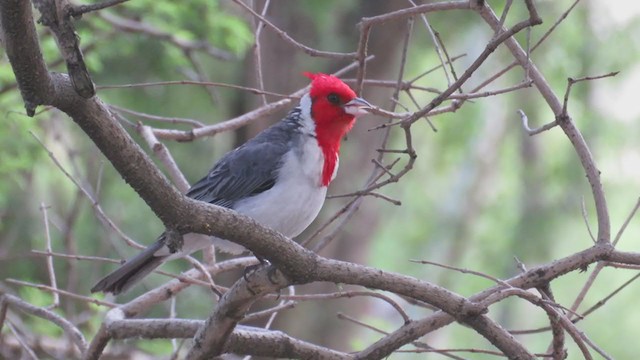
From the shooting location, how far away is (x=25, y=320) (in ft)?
22.6

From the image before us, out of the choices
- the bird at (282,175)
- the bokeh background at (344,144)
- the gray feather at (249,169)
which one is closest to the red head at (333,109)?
the bird at (282,175)

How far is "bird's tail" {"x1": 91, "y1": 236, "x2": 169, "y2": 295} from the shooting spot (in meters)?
4.02

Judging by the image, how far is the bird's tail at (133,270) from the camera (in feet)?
13.2

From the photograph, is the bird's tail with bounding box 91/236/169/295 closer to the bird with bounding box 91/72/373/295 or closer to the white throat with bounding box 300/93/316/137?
the bird with bounding box 91/72/373/295

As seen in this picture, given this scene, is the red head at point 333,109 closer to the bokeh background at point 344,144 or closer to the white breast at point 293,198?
the white breast at point 293,198

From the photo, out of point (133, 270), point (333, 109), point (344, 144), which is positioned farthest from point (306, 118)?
point (344, 144)

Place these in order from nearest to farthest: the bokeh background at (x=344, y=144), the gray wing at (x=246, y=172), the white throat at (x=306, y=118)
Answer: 1. the gray wing at (x=246, y=172)
2. the white throat at (x=306, y=118)
3. the bokeh background at (x=344, y=144)

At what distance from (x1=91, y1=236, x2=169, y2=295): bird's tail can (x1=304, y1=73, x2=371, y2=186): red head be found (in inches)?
35.5

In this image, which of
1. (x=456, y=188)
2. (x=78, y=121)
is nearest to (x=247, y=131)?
(x=78, y=121)

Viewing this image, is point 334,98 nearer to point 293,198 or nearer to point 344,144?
point 293,198

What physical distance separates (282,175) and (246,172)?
24 cm

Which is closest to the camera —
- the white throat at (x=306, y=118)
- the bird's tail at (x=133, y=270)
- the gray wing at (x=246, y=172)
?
the bird's tail at (x=133, y=270)

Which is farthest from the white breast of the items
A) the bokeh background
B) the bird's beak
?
the bokeh background

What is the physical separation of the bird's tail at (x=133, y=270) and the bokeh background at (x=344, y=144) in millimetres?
409
